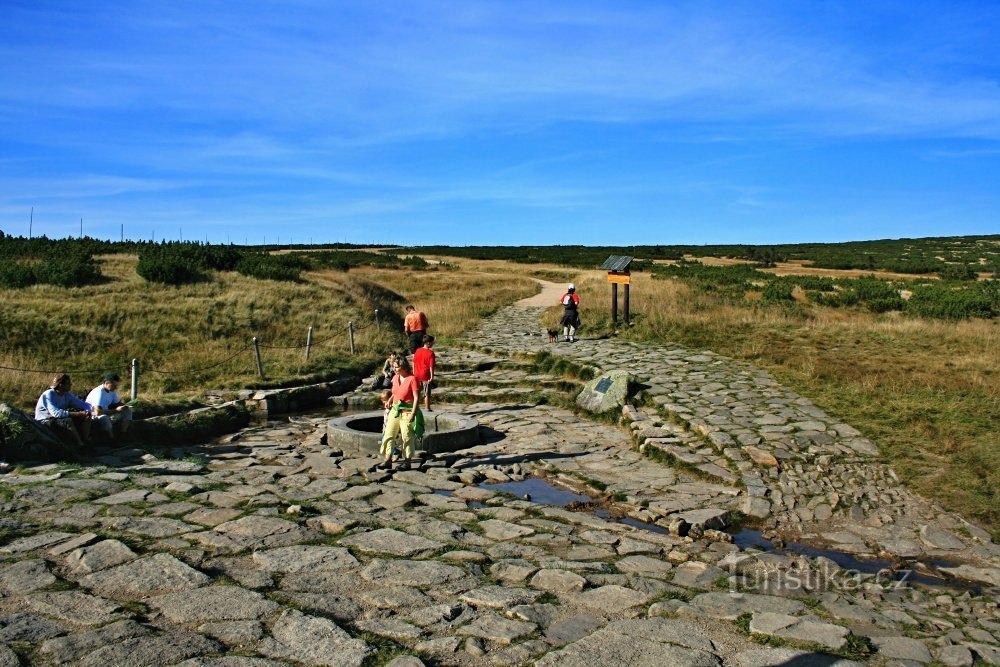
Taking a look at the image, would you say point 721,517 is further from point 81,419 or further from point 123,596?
point 81,419

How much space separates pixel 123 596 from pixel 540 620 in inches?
104

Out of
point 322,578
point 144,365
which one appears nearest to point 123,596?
point 322,578

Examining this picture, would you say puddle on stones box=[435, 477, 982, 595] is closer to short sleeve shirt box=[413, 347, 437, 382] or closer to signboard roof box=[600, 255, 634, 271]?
short sleeve shirt box=[413, 347, 437, 382]

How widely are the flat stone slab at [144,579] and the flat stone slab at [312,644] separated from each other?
3.09 ft

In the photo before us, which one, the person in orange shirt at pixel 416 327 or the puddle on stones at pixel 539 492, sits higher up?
the person in orange shirt at pixel 416 327

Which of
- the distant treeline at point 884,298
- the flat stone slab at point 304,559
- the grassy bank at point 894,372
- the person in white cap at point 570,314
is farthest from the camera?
the distant treeline at point 884,298

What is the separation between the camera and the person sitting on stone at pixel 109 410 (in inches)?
424

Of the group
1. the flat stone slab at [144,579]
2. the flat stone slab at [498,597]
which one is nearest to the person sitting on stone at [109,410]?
the flat stone slab at [144,579]

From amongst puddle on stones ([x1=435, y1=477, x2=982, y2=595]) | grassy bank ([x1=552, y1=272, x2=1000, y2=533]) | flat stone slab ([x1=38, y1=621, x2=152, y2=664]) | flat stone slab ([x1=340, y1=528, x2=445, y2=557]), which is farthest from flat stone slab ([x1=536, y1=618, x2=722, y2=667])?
grassy bank ([x1=552, y1=272, x2=1000, y2=533])

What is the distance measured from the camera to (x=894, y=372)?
13.3 metres

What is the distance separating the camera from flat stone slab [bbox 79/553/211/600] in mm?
4891

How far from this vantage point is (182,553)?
5.65 meters

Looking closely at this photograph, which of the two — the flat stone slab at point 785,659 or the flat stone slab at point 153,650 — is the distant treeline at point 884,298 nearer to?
the flat stone slab at point 785,659

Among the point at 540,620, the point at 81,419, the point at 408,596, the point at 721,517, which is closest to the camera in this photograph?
the point at 540,620
